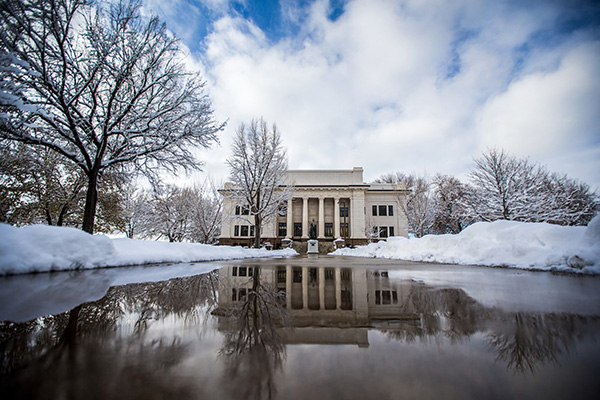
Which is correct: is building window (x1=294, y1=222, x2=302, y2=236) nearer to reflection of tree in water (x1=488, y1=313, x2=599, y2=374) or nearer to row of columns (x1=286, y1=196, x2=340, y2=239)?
row of columns (x1=286, y1=196, x2=340, y2=239)

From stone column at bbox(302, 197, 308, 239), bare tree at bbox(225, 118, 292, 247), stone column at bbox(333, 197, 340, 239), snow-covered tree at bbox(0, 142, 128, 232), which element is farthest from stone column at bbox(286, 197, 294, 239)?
snow-covered tree at bbox(0, 142, 128, 232)

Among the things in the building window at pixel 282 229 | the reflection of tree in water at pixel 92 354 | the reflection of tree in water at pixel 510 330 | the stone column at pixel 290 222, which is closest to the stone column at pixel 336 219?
the stone column at pixel 290 222

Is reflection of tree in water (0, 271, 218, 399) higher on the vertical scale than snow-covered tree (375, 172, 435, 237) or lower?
lower

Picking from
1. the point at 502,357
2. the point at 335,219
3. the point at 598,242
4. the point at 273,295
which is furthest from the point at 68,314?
the point at 335,219

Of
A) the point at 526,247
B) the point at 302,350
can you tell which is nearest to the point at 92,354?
the point at 302,350

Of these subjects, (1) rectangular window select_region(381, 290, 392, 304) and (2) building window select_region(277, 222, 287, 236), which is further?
(2) building window select_region(277, 222, 287, 236)

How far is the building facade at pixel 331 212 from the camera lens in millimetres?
43781

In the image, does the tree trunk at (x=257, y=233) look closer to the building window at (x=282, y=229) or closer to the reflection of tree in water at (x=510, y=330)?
the reflection of tree in water at (x=510, y=330)

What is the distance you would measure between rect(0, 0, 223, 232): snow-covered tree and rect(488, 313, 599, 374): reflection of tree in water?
8.60 metres

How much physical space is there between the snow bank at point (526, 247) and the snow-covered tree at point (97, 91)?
11.0 m

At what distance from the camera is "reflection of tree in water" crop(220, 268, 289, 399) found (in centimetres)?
90

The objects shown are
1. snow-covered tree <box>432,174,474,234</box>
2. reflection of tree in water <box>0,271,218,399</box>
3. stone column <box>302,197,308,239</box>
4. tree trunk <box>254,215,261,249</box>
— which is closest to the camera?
reflection of tree in water <box>0,271,218,399</box>

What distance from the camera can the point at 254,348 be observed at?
1.24 m

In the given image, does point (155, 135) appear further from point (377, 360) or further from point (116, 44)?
point (377, 360)
